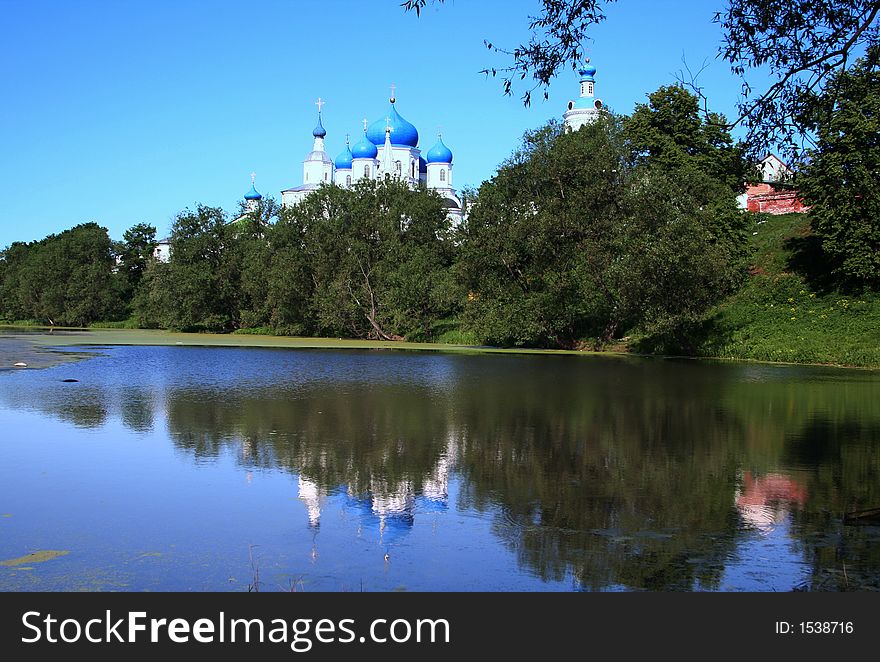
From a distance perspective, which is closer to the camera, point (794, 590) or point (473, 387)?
point (794, 590)

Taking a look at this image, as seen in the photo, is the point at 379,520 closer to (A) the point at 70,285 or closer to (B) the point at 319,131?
(A) the point at 70,285

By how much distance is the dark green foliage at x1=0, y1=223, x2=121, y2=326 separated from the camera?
3290 inches

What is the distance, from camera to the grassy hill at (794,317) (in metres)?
34.8

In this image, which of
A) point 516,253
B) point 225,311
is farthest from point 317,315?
point 516,253

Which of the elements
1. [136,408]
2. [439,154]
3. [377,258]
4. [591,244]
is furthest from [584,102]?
[136,408]

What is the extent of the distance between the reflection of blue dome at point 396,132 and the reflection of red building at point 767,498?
9573cm

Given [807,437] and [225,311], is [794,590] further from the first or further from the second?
[225,311]

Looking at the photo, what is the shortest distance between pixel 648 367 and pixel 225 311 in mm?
45853

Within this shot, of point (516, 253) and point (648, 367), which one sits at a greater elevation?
point (516, 253)

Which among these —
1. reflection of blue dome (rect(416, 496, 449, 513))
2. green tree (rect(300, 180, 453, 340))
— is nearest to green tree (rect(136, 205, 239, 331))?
green tree (rect(300, 180, 453, 340))

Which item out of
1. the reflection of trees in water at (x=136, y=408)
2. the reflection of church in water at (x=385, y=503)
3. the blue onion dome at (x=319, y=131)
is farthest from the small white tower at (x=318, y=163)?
the reflection of church in water at (x=385, y=503)

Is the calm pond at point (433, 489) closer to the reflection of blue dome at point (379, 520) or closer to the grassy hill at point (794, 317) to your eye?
the reflection of blue dome at point (379, 520)

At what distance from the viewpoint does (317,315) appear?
59.4 metres
